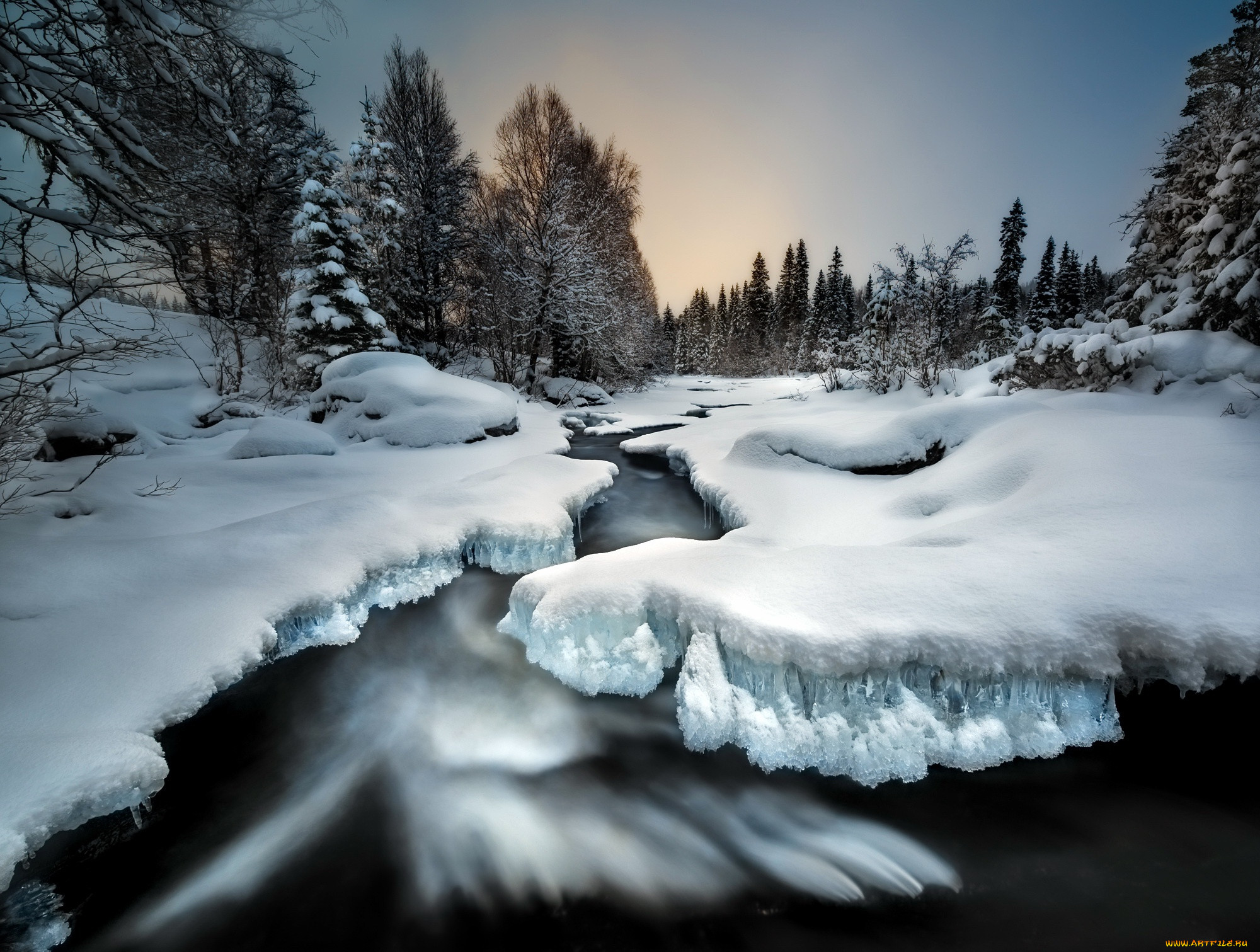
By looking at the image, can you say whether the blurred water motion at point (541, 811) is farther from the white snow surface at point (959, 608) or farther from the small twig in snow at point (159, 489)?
the small twig in snow at point (159, 489)

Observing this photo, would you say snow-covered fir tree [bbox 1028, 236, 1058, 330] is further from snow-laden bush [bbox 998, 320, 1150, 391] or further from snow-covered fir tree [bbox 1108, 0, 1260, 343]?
snow-laden bush [bbox 998, 320, 1150, 391]

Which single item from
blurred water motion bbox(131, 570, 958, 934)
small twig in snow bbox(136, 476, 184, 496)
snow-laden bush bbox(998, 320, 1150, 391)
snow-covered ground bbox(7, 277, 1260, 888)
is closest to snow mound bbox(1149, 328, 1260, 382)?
snow-covered ground bbox(7, 277, 1260, 888)

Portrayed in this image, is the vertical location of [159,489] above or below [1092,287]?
below

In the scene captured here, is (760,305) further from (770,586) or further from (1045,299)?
(770,586)

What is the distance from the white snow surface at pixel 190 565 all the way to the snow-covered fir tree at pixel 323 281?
6.02 metres

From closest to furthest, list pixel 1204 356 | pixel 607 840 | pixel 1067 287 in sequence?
1. pixel 607 840
2. pixel 1204 356
3. pixel 1067 287

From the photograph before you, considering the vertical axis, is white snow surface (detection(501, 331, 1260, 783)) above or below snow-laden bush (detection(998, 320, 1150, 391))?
below

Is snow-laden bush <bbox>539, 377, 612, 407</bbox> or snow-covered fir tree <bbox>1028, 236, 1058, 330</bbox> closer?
snow-laden bush <bbox>539, 377, 612, 407</bbox>

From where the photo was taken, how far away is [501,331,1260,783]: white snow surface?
2520 millimetres

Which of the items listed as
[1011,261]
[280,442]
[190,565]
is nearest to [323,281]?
[280,442]

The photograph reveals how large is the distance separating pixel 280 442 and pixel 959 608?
8939 mm

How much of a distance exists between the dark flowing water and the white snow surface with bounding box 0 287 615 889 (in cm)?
46

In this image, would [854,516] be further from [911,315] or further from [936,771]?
[911,315]

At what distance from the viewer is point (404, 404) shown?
963 cm
